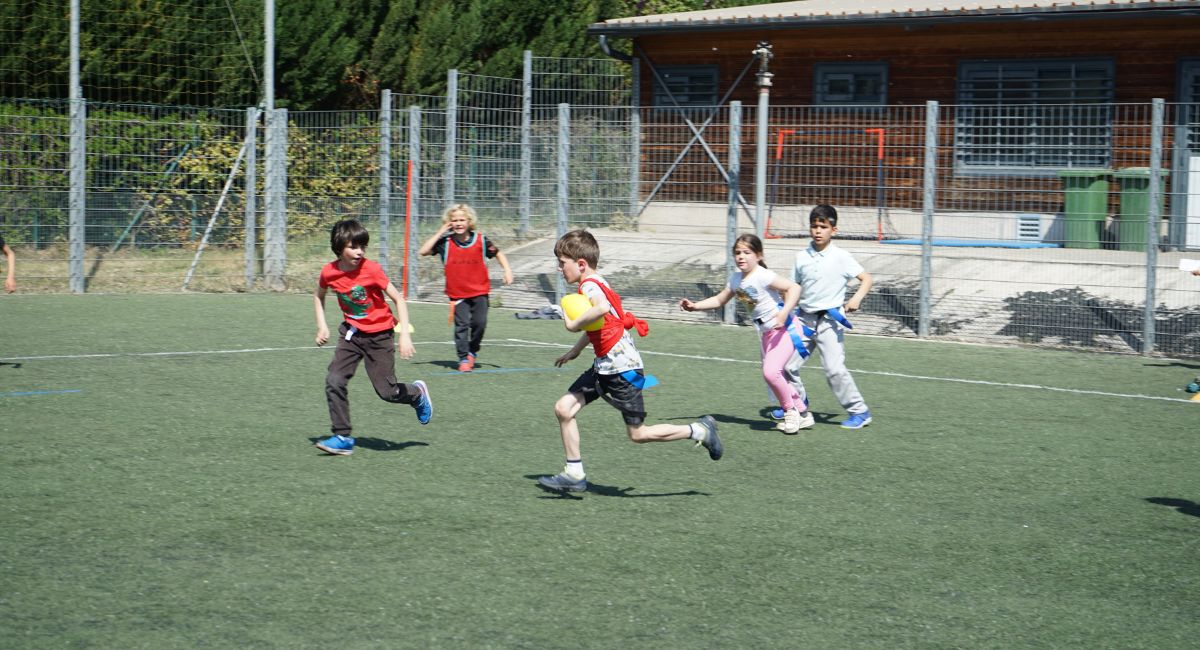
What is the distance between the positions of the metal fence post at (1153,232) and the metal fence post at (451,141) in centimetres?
858

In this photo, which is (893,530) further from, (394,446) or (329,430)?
(329,430)

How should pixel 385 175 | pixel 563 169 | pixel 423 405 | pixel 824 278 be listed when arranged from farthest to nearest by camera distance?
pixel 385 175
pixel 563 169
pixel 824 278
pixel 423 405

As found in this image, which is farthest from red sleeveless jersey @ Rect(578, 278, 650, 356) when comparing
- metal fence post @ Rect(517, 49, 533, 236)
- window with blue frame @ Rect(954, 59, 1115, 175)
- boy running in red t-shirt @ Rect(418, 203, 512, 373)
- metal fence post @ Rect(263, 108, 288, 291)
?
metal fence post @ Rect(263, 108, 288, 291)

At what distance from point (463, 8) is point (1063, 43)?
1140 centimetres

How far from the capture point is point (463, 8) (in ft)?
85.5

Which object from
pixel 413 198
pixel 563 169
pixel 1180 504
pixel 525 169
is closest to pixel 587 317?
pixel 1180 504

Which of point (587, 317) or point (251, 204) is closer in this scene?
point (587, 317)

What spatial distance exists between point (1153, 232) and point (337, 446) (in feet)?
32.1

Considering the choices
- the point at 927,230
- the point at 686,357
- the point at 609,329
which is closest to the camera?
the point at 609,329

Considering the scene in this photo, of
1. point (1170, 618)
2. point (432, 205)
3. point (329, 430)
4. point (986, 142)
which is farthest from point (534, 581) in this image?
point (986, 142)

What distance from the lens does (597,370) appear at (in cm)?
731

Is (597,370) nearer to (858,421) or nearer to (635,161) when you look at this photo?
(858,421)

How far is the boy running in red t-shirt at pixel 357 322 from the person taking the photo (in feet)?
27.4

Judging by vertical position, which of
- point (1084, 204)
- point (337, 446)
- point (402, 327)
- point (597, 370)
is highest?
point (1084, 204)
